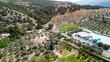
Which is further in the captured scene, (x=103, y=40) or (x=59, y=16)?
(x=59, y=16)

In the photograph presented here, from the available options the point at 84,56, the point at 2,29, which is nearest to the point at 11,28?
the point at 2,29

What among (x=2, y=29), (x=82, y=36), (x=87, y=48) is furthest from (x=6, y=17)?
(x=87, y=48)

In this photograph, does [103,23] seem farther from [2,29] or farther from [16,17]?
[2,29]

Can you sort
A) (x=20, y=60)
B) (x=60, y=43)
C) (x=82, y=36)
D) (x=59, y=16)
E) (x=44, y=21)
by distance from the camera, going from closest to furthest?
(x=20, y=60) < (x=60, y=43) < (x=82, y=36) < (x=44, y=21) < (x=59, y=16)

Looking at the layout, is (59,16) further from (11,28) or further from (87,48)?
(87,48)

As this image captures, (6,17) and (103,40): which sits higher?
(6,17)

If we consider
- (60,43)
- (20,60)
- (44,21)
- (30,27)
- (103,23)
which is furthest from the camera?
(44,21)

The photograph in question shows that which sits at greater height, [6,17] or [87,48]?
[6,17]

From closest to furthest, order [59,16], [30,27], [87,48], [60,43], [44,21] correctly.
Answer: [87,48] → [60,43] → [30,27] → [44,21] → [59,16]

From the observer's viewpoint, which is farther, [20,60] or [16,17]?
[16,17]
